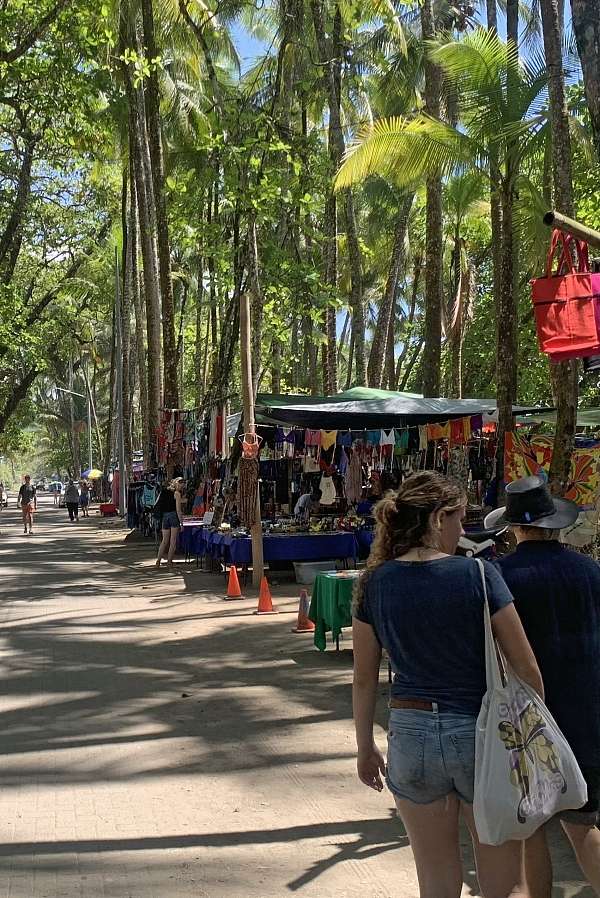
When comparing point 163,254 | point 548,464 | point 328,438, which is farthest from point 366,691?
point 163,254

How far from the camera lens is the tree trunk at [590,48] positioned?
686 centimetres

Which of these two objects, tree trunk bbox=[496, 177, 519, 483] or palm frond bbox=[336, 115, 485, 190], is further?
palm frond bbox=[336, 115, 485, 190]

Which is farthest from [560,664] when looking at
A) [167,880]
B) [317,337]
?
[317,337]

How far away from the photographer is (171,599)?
1512cm

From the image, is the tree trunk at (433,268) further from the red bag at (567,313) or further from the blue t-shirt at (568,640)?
the blue t-shirt at (568,640)

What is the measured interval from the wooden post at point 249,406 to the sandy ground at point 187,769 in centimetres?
271

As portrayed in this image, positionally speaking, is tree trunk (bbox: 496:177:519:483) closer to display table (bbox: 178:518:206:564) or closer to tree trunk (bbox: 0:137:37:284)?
display table (bbox: 178:518:206:564)

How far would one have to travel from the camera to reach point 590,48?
6.88 meters

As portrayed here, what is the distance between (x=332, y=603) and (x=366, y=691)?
6.91 meters

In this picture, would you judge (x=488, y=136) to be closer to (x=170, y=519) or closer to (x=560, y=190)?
(x=560, y=190)

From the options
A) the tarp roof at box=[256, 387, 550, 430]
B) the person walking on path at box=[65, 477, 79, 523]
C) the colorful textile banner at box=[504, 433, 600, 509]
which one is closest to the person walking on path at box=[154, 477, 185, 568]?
the tarp roof at box=[256, 387, 550, 430]

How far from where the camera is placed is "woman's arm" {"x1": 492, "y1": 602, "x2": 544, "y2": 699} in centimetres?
302

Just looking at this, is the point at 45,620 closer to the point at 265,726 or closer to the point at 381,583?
the point at 265,726

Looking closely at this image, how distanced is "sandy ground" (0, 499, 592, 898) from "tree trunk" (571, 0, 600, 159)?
4652 mm
